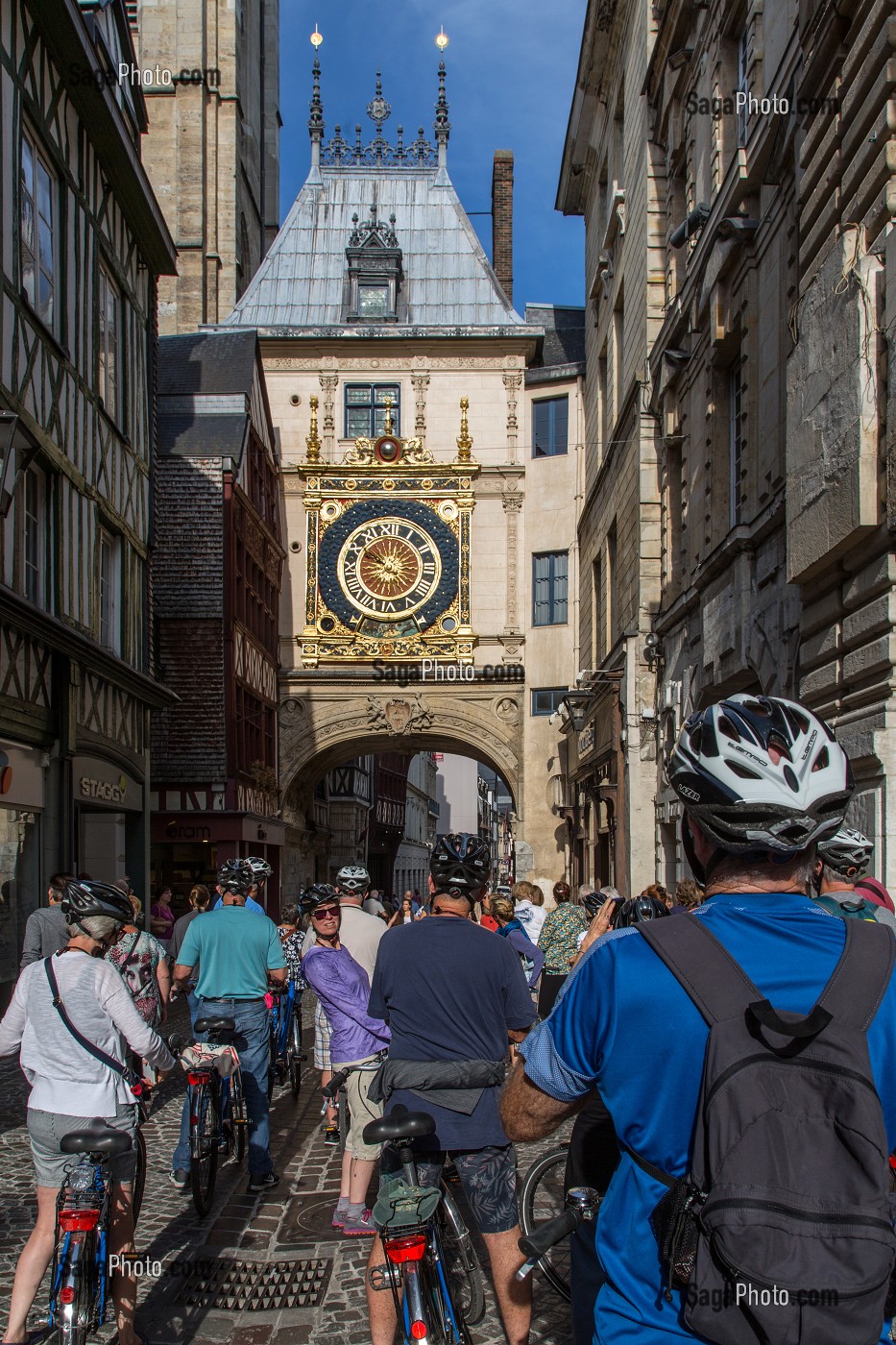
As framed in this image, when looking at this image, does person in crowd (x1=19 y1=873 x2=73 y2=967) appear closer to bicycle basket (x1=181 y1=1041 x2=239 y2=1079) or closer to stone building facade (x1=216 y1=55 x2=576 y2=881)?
bicycle basket (x1=181 y1=1041 x2=239 y2=1079)

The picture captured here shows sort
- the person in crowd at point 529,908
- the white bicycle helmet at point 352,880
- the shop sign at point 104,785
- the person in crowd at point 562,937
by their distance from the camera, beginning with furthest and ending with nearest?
the shop sign at point 104,785 → the person in crowd at point 529,908 → the person in crowd at point 562,937 → the white bicycle helmet at point 352,880

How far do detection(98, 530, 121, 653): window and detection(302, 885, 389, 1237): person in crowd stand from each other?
976 centimetres

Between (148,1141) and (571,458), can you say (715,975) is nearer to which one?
(148,1141)

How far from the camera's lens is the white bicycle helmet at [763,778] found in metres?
2.00

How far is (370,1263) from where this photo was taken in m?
3.95

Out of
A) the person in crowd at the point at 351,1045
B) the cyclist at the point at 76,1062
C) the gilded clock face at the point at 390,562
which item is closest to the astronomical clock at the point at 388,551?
the gilded clock face at the point at 390,562

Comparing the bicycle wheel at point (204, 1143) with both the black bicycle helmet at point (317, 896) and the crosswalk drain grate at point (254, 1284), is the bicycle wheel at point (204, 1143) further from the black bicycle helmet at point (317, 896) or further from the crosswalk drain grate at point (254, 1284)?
the black bicycle helmet at point (317, 896)

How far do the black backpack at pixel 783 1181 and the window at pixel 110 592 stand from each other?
1407 centimetres

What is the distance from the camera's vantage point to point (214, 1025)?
6.34 metres

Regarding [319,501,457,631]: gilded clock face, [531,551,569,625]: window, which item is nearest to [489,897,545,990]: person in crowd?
[531,551,569,625]: window

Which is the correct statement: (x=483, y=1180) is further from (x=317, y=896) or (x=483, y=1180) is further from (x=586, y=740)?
(x=586, y=740)

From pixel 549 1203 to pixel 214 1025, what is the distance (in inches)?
71.6

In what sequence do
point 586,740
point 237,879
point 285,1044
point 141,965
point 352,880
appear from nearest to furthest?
point 352,880, point 237,879, point 141,965, point 285,1044, point 586,740

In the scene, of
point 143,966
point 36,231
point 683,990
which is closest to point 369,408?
point 36,231
